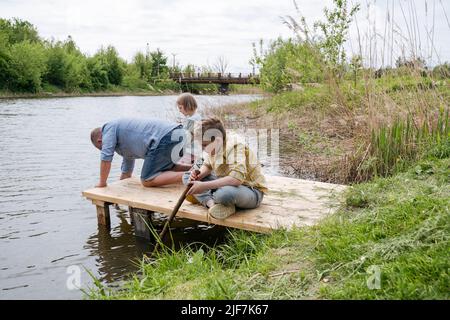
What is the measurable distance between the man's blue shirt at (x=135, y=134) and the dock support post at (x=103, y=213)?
2.10 ft

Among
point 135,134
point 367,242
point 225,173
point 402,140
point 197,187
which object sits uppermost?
point 135,134

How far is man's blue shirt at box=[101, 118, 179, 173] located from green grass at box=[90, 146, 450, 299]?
188 centimetres

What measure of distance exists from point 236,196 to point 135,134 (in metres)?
1.81

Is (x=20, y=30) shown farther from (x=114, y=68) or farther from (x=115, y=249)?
(x=115, y=249)

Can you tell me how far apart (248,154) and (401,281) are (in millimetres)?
2084

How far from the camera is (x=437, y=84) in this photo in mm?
5766

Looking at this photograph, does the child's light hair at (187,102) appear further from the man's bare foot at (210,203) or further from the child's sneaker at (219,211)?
the child's sneaker at (219,211)

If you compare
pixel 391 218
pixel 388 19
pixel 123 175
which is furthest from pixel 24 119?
pixel 391 218

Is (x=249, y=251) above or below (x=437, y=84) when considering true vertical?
below

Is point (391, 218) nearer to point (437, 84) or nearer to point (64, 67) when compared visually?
point (437, 84)

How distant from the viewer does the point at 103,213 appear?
541 centimetres

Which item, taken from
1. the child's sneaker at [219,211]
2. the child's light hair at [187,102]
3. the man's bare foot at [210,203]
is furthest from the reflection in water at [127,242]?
the child's light hair at [187,102]

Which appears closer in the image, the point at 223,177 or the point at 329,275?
the point at 329,275

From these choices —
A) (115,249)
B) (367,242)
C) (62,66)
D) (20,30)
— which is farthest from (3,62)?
(367,242)
